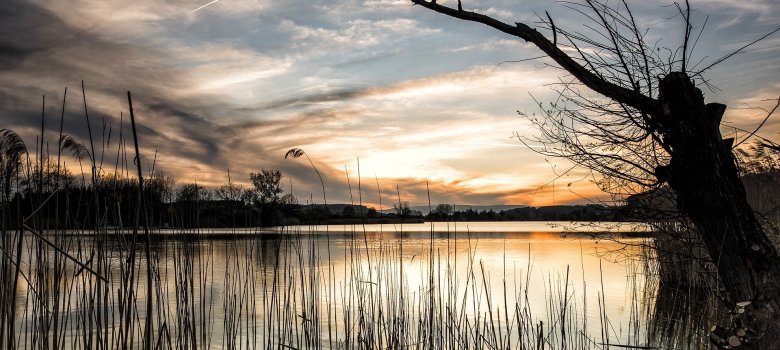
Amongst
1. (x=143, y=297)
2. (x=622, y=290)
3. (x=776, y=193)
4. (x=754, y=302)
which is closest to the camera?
(x=754, y=302)

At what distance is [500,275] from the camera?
13836mm

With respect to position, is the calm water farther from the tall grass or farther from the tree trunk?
the tree trunk

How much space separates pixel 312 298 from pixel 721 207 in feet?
9.37

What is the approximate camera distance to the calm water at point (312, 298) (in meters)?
3.46

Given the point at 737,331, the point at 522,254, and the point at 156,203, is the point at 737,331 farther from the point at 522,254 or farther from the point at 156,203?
the point at 522,254

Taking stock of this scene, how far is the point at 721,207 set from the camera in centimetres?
346

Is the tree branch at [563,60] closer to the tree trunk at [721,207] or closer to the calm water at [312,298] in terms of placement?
the tree trunk at [721,207]

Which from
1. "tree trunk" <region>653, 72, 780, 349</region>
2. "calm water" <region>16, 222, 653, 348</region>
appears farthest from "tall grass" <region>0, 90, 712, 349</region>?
"tree trunk" <region>653, 72, 780, 349</region>

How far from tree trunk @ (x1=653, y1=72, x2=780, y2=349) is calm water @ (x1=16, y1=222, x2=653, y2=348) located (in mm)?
813

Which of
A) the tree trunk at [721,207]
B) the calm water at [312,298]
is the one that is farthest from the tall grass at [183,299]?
the tree trunk at [721,207]

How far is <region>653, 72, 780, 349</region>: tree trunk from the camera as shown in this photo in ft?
11.1

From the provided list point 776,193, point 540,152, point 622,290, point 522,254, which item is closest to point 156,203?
point 540,152

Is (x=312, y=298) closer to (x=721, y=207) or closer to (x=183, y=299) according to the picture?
(x=183, y=299)

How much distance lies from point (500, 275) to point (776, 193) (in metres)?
5.86
